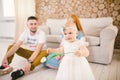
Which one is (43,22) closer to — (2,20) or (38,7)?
(38,7)

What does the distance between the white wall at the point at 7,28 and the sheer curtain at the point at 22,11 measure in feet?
1.31

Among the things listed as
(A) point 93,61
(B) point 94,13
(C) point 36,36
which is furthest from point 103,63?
(B) point 94,13

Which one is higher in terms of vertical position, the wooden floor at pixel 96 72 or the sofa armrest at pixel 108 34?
the sofa armrest at pixel 108 34

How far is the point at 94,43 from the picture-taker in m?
2.61

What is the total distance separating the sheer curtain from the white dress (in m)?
2.79

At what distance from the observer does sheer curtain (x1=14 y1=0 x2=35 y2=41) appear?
4141 millimetres

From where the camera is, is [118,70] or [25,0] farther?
[25,0]

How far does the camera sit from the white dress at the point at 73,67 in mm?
1569

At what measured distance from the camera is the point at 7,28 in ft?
15.3

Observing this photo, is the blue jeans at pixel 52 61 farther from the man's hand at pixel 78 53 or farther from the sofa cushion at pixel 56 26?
the sofa cushion at pixel 56 26

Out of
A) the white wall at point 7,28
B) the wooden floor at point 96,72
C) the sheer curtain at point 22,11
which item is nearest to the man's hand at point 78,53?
the wooden floor at point 96,72

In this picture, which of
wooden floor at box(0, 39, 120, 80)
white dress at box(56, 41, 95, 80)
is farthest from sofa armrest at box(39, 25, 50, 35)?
white dress at box(56, 41, 95, 80)

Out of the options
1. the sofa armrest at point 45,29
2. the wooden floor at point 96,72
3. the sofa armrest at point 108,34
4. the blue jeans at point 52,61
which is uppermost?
the sofa armrest at point 45,29

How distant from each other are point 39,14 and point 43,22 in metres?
0.24
